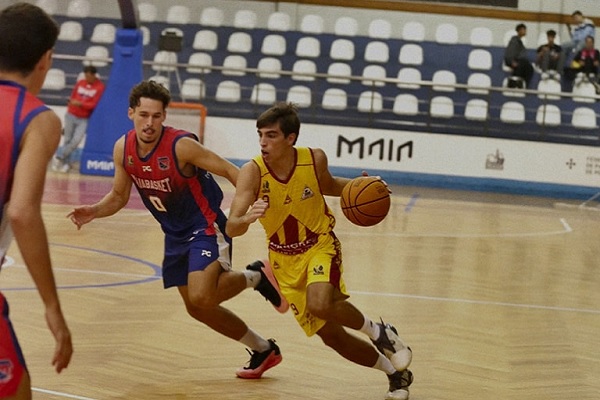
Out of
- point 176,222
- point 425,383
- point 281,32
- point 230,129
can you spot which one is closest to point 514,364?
point 425,383

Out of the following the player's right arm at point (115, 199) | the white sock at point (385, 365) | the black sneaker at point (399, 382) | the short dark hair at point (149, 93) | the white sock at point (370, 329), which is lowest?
the black sneaker at point (399, 382)

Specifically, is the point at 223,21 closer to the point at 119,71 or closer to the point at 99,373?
the point at 119,71

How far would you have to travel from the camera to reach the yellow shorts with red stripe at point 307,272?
5.52 m

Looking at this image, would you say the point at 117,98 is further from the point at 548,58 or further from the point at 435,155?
the point at 548,58

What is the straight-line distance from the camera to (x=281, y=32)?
22.1m

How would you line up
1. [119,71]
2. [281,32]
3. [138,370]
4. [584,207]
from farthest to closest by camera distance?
[281,32]
[584,207]
[119,71]
[138,370]

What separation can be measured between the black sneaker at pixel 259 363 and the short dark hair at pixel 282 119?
50.0 inches

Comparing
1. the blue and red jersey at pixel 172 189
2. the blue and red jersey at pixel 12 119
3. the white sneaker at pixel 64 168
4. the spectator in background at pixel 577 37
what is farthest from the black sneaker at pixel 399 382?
the spectator in background at pixel 577 37

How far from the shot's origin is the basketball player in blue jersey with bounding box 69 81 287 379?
5.70 metres

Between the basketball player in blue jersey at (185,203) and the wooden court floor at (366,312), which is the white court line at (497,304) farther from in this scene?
the basketball player in blue jersey at (185,203)

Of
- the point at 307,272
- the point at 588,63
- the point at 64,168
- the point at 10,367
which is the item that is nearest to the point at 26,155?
the point at 10,367

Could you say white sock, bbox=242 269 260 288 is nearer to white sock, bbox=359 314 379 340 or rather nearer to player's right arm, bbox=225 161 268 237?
player's right arm, bbox=225 161 268 237

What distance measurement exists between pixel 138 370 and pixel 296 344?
129 cm

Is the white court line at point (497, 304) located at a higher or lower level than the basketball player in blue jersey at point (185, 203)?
lower
